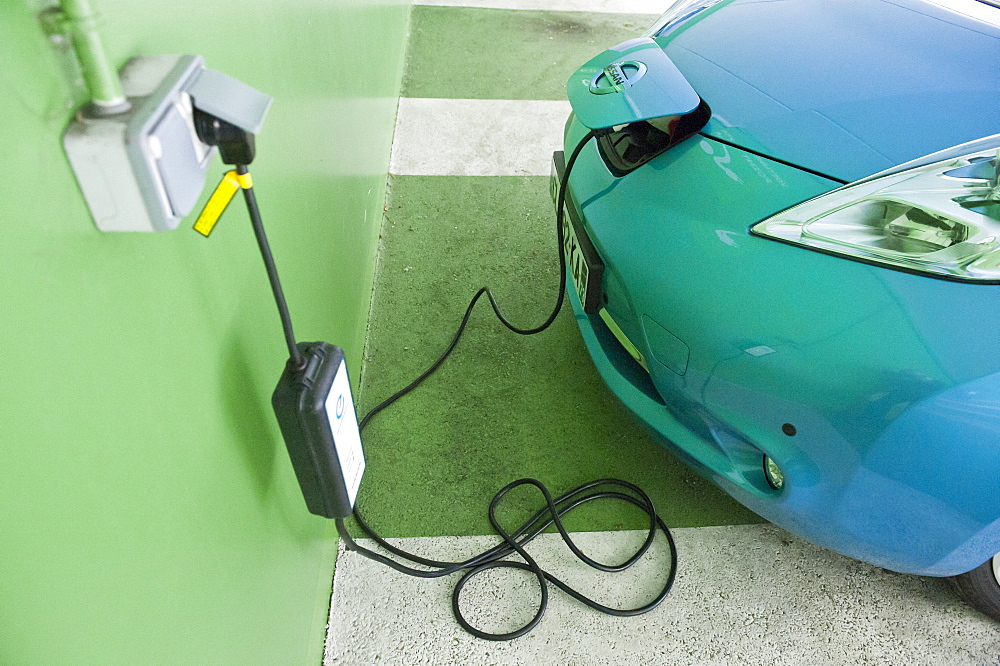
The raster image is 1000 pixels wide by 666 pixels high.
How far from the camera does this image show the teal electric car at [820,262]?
0.97m

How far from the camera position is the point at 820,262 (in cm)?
106

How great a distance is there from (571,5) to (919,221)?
3652mm

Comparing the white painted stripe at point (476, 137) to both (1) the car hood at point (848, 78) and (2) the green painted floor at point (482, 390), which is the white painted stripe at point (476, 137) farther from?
(1) the car hood at point (848, 78)

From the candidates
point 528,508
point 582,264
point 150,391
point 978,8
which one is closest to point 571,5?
point 978,8

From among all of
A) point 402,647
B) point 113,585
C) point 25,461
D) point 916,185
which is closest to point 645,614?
point 402,647

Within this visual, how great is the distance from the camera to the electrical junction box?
472 millimetres

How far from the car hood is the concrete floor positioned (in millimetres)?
850

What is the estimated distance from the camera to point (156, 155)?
1.56ft

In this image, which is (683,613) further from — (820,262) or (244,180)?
(244,180)

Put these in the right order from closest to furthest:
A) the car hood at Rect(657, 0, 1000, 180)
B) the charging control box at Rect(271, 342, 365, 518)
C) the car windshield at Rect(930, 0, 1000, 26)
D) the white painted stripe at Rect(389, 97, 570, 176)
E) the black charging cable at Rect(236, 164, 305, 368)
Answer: the black charging cable at Rect(236, 164, 305, 368), the charging control box at Rect(271, 342, 365, 518), the car hood at Rect(657, 0, 1000, 180), the car windshield at Rect(930, 0, 1000, 26), the white painted stripe at Rect(389, 97, 570, 176)

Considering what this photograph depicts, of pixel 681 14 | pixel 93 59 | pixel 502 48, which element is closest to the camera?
pixel 93 59

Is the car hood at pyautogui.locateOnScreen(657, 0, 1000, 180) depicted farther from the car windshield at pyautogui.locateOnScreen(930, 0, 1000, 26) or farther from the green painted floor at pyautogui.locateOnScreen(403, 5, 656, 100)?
the green painted floor at pyautogui.locateOnScreen(403, 5, 656, 100)

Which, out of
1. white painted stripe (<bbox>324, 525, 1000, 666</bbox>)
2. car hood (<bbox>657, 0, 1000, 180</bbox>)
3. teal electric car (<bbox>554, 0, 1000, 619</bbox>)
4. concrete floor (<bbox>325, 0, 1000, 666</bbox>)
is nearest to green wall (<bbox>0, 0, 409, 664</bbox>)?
white painted stripe (<bbox>324, 525, 1000, 666</bbox>)

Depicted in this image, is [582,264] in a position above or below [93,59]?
below
